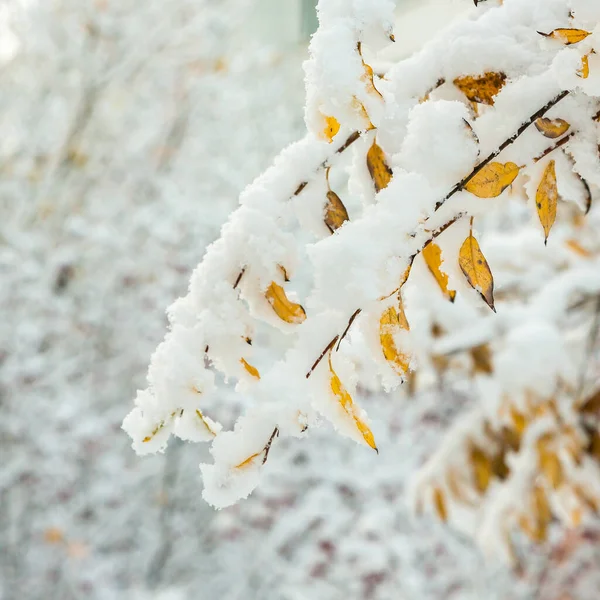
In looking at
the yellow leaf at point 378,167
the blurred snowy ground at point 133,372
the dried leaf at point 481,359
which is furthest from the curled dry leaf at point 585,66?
the blurred snowy ground at point 133,372

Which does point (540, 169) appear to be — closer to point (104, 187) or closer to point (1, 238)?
point (1, 238)

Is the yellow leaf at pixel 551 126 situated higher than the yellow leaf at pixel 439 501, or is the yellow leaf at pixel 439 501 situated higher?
the yellow leaf at pixel 551 126

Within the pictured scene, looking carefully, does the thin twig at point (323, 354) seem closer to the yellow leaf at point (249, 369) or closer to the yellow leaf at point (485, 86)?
the yellow leaf at point (249, 369)

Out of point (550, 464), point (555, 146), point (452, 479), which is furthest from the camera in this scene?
point (452, 479)

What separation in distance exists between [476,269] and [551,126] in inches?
6.8

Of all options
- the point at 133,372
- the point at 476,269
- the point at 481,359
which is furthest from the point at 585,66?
the point at 133,372

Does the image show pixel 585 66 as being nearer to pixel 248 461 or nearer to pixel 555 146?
pixel 555 146

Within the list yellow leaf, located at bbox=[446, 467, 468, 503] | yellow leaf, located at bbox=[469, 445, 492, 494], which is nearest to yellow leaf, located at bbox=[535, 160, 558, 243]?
yellow leaf, located at bbox=[469, 445, 492, 494]

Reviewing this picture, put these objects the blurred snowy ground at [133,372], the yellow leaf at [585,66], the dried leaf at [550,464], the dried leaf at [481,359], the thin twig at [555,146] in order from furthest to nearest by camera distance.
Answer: the blurred snowy ground at [133,372]
the dried leaf at [481,359]
the dried leaf at [550,464]
the thin twig at [555,146]
the yellow leaf at [585,66]

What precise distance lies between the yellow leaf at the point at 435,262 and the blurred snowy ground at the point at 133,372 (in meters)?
3.78

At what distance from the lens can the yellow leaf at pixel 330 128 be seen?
0.61 m

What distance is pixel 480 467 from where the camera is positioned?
2.40 meters

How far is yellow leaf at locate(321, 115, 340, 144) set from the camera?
61 cm

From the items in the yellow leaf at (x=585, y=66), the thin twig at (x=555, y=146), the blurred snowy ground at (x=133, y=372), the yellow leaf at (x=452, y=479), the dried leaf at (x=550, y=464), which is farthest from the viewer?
the blurred snowy ground at (x=133, y=372)
